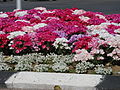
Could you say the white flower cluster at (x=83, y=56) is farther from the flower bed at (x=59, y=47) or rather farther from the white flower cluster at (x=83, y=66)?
the white flower cluster at (x=83, y=66)

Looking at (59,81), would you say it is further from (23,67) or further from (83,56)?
(83,56)

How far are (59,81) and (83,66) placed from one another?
731 millimetres

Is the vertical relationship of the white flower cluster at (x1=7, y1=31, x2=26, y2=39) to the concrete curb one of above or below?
above

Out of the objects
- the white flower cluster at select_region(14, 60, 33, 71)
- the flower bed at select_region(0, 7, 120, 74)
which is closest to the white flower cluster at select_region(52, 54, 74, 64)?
the flower bed at select_region(0, 7, 120, 74)

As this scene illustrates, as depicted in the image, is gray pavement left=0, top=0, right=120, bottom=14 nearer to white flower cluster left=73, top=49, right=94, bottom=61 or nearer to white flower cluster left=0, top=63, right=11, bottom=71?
white flower cluster left=73, top=49, right=94, bottom=61

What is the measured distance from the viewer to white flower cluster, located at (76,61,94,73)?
5559 mm

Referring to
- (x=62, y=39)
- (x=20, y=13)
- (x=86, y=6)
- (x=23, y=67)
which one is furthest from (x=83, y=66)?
(x=86, y=6)

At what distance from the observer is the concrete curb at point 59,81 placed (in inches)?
191

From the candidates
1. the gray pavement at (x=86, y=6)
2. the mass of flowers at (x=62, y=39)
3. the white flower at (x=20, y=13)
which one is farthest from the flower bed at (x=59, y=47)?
the gray pavement at (x=86, y=6)

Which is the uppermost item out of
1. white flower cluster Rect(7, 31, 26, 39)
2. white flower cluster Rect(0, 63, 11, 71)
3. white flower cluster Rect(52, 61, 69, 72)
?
white flower cluster Rect(7, 31, 26, 39)

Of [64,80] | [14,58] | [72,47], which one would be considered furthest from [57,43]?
[64,80]

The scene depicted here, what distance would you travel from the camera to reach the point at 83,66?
222 inches

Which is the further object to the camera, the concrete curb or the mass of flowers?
the mass of flowers

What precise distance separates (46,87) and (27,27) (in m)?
2.77
